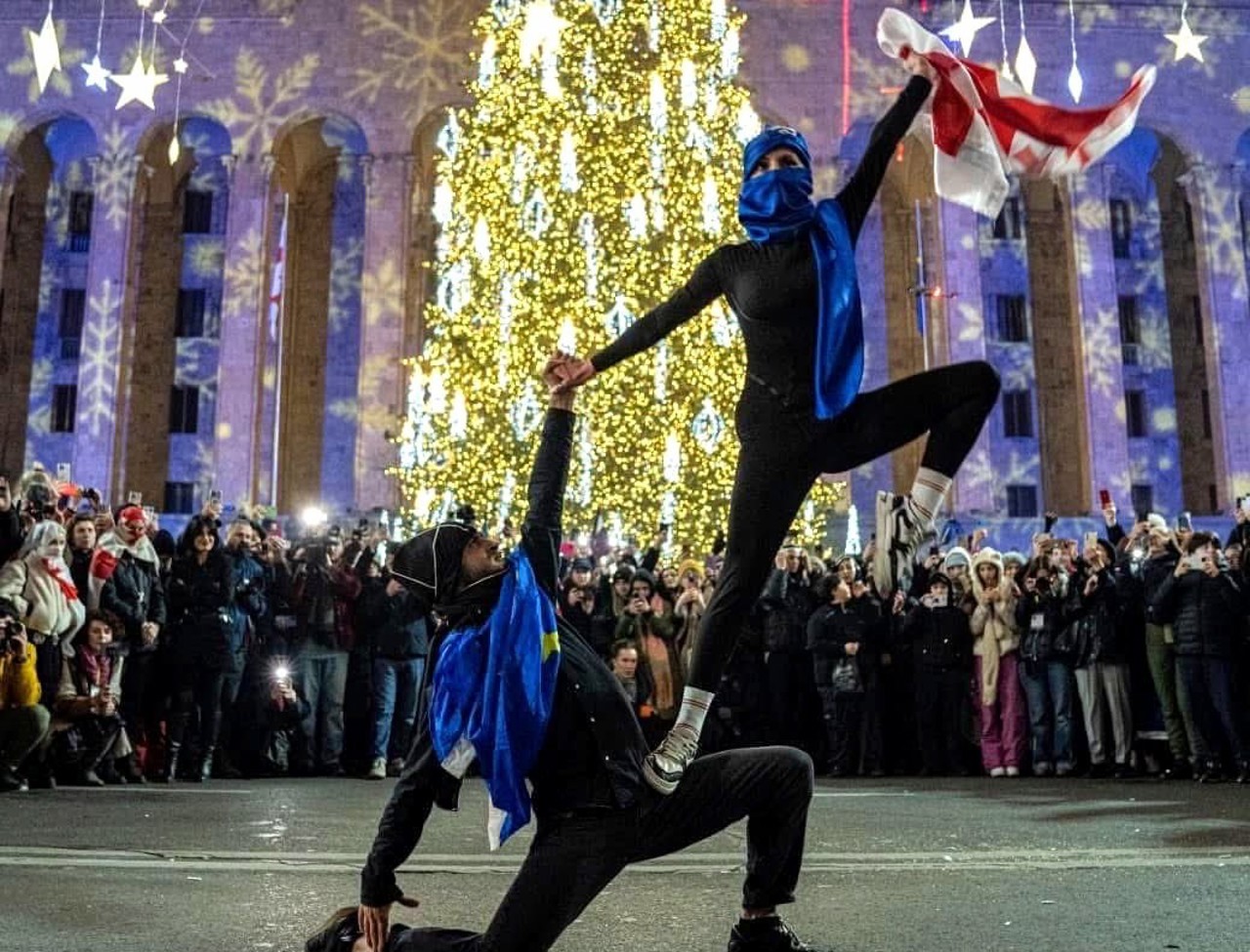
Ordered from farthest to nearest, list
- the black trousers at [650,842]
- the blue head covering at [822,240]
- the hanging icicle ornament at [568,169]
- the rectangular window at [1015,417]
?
1. the rectangular window at [1015,417]
2. the hanging icicle ornament at [568,169]
3. the blue head covering at [822,240]
4. the black trousers at [650,842]

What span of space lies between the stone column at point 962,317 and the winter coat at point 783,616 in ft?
55.7

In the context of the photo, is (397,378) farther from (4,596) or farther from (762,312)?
(762,312)

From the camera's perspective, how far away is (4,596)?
29.5 feet

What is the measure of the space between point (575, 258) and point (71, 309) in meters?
A: 21.1

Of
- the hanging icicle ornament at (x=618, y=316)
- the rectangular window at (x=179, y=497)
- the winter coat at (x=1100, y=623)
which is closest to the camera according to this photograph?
the winter coat at (x=1100, y=623)

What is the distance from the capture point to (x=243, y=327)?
30.1 meters

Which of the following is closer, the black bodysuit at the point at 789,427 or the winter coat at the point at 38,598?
the black bodysuit at the point at 789,427

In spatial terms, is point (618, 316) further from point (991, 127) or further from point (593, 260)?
point (991, 127)

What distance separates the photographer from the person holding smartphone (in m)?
10.0

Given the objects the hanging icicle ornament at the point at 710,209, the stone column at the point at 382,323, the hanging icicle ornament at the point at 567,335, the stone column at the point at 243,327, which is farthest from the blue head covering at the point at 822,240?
the stone column at the point at 243,327

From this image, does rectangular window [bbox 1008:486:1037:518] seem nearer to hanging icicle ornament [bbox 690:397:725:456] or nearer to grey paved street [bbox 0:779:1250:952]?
hanging icicle ornament [bbox 690:397:725:456]

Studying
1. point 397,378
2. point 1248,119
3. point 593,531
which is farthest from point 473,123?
point 1248,119

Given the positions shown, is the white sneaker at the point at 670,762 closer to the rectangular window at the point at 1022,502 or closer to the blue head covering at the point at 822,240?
the blue head covering at the point at 822,240

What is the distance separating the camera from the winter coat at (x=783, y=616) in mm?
12117
